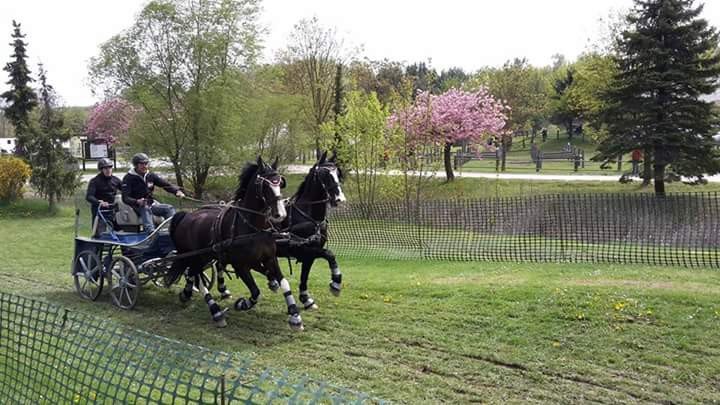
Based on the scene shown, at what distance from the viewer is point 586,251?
534 inches

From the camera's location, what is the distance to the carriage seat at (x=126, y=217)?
33.4 feet

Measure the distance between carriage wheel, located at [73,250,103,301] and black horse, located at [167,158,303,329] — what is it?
1.92m

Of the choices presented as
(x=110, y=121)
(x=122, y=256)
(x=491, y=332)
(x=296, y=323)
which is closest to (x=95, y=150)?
(x=110, y=121)

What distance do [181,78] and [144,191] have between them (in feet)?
69.3

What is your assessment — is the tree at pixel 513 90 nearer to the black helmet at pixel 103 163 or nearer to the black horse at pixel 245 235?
the black helmet at pixel 103 163

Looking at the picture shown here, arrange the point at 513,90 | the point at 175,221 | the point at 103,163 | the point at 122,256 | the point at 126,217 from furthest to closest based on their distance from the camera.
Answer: the point at 513,90 < the point at 103,163 < the point at 126,217 < the point at 122,256 < the point at 175,221

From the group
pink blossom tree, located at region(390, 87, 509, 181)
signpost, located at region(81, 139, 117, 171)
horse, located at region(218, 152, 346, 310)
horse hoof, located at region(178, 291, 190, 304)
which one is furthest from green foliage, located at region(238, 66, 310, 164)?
signpost, located at region(81, 139, 117, 171)

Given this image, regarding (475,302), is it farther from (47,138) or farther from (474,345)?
(47,138)

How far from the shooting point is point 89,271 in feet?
33.8

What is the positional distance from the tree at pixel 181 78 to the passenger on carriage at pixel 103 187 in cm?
1880

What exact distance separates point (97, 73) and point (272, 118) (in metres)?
8.94

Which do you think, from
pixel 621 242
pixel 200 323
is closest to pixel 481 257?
pixel 621 242

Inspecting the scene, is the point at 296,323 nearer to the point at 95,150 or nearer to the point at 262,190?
the point at 262,190

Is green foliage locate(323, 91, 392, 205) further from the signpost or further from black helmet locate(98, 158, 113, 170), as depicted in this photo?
the signpost
